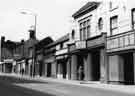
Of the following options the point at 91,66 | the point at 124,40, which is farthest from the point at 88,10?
the point at 124,40

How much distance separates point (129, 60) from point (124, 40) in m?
2.15

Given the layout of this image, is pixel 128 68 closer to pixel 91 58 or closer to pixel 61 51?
pixel 91 58

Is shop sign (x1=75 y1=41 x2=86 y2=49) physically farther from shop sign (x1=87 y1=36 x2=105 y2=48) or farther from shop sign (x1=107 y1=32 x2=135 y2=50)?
shop sign (x1=107 y1=32 x2=135 y2=50)

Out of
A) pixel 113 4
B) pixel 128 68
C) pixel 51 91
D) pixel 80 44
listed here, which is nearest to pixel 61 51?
pixel 80 44

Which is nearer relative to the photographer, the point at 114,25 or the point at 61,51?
the point at 114,25

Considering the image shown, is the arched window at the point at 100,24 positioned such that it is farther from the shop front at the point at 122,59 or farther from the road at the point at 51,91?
the road at the point at 51,91

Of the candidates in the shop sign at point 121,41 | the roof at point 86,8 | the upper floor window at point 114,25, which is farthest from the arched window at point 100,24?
the shop sign at point 121,41

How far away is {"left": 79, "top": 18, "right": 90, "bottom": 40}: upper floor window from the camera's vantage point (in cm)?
3344

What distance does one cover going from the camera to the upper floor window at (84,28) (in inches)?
1316

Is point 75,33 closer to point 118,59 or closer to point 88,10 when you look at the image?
point 88,10

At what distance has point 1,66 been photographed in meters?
94.9

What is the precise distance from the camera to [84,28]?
113 feet

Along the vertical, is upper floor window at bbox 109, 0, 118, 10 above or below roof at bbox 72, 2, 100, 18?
below

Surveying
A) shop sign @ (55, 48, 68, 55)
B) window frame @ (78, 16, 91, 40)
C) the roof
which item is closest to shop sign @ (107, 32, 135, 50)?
the roof
